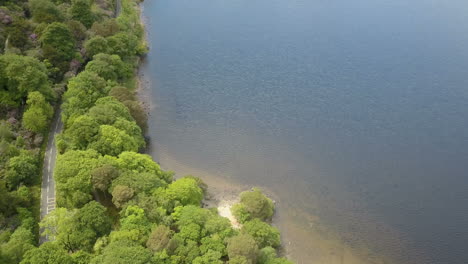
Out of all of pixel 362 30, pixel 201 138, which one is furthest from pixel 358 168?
pixel 362 30

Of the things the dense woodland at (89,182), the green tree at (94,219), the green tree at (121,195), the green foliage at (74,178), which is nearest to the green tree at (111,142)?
the dense woodland at (89,182)

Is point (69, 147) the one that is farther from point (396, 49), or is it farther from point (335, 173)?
point (396, 49)

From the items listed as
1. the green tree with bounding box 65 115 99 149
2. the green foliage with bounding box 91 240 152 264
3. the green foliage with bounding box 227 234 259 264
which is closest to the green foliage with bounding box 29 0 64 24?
the green tree with bounding box 65 115 99 149

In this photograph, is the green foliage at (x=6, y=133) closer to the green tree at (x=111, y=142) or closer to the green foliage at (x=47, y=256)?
the green tree at (x=111, y=142)

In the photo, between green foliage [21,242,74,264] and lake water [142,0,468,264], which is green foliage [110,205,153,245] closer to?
green foliage [21,242,74,264]

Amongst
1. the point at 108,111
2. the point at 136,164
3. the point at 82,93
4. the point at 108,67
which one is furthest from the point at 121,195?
the point at 108,67

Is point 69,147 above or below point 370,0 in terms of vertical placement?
below
